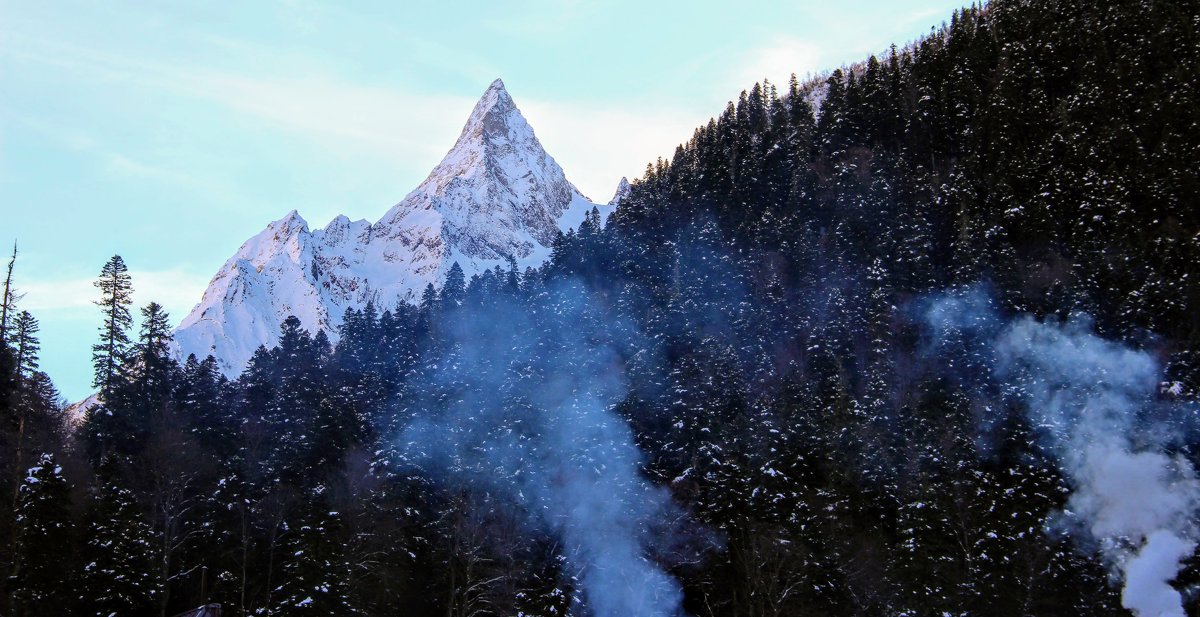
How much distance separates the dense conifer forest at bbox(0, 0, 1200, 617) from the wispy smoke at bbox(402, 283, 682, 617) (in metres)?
0.17

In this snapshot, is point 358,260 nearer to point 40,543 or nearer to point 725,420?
point 725,420

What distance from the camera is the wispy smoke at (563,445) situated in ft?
136

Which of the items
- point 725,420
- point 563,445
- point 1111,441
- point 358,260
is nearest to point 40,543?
point 563,445

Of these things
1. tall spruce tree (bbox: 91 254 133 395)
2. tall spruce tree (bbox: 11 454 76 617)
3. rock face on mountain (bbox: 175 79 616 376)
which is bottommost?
tall spruce tree (bbox: 11 454 76 617)

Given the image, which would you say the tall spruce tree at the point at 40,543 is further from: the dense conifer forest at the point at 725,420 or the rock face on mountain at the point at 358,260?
the rock face on mountain at the point at 358,260

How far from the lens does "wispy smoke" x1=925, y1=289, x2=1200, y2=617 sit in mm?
37750

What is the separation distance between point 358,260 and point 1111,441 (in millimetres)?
162826

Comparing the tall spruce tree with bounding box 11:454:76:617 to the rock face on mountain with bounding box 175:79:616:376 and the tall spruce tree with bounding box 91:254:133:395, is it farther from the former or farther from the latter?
the rock face on mountain with bounding box 175:79:616:376

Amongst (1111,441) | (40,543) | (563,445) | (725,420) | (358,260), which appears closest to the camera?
(40,543)

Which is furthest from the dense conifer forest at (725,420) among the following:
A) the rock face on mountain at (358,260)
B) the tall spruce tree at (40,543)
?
the rock face on mountain at (358,260)

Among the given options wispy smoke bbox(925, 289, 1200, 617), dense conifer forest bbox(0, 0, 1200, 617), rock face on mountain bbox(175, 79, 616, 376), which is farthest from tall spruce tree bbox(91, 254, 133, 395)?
rock face on mountain bbox(175, 79, 616, 376)

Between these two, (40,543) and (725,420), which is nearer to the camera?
(40,543)

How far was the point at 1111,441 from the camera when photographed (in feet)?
140

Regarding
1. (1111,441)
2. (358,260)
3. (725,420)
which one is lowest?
(1111,441)
